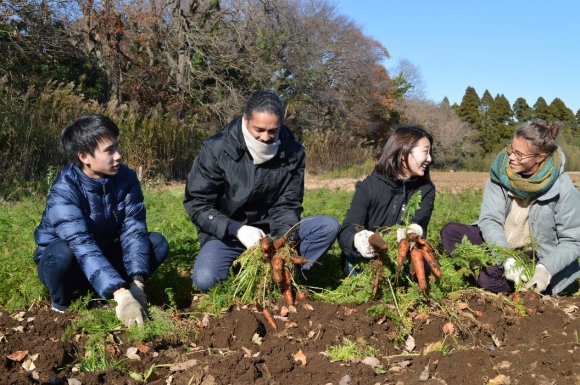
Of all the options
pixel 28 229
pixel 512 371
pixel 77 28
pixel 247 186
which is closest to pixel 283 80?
pixel 77 28

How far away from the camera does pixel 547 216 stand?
456 centimetres

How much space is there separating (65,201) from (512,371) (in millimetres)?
2838

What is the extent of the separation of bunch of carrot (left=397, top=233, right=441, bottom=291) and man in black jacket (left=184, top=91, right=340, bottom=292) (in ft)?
2.51

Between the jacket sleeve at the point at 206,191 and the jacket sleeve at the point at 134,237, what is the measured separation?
0.39 m

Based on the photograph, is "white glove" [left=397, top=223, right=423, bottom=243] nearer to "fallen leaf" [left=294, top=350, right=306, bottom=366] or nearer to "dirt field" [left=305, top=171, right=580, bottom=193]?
"fallen leaf" [left=294, top=350, right=306, bottom=366]

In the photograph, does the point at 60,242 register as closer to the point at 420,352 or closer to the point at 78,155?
the point at 78,155

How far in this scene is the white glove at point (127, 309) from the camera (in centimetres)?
342

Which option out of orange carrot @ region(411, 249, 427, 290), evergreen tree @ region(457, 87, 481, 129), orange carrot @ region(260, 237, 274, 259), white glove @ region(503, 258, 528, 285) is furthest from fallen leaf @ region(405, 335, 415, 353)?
evergreen tree @ region(457, 87, 481, 129)

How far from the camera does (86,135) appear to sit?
148 inches

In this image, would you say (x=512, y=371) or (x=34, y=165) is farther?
(x=34, y=165)

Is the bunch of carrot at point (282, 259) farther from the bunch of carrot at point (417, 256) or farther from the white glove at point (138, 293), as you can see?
the white glove at point (138, 293)

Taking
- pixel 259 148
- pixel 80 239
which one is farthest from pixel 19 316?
pixel 259 148

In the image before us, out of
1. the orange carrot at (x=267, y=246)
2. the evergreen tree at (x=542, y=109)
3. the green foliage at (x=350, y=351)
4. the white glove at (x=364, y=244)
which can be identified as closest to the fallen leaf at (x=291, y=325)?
the green foliage at (x=350, y=351)

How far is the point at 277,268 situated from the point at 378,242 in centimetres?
69
